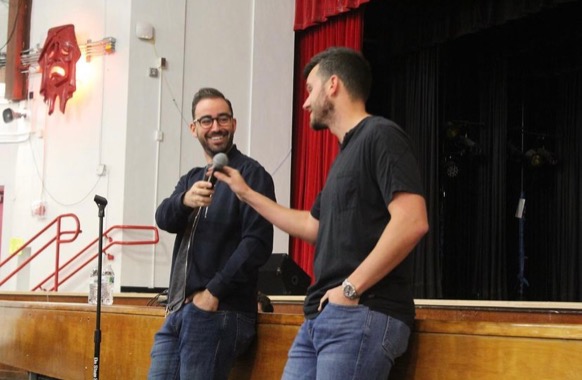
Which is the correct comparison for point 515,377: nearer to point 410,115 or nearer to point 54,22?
point 410,115

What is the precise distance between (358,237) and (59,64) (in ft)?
28.9

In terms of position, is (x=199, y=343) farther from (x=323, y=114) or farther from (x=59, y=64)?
(x=59, y=64)

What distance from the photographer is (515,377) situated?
2.23 meters

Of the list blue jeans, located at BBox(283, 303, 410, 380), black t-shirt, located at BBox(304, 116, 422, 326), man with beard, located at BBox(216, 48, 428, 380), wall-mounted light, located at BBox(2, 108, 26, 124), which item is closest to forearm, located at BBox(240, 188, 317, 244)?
man with beard, located at BBox(216, 48, 428, 380)

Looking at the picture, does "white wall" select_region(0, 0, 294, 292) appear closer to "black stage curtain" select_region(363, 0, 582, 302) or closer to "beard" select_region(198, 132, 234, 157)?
"black stage curtain" select_region(363, 0, 582, 302)

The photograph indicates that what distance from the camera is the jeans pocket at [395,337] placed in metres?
2.23

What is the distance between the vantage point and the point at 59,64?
34.3 ft

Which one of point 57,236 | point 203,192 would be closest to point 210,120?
point 203,192

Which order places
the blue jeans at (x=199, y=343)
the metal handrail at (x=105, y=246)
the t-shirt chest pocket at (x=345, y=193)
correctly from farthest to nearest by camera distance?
1. the metal handrail at (x=105, y=246)
2. the blue jeans at (x=199, y=343)
3. the t-shirt chest pocket at (x=345, y=193)

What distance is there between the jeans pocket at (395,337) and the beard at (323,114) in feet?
1.91

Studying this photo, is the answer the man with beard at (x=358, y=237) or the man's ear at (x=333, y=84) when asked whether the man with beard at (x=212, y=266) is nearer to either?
the man with beard at (x=358, y=237)

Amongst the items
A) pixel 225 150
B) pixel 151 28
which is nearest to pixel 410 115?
pixel 151 28

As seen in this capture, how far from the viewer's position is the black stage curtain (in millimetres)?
10852

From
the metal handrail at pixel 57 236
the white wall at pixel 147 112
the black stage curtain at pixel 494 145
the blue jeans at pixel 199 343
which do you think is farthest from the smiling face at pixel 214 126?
the black stage curtain at pixel 494 145
